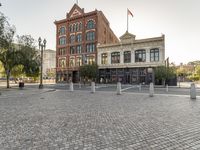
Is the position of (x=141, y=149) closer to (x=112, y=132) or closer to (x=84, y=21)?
(x=112, y=132)

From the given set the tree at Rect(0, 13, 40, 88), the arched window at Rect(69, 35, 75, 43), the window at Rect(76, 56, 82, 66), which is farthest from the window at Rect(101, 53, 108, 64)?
the tree at Rect(0, 13, 40, 88)

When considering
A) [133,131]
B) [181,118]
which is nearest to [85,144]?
[133,131]

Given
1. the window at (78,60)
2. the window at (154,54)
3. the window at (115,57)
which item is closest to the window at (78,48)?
the window at (78,60)

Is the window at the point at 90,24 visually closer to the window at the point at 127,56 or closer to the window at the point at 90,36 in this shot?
the window at the point at 90,36

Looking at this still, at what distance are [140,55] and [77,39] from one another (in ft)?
67.0

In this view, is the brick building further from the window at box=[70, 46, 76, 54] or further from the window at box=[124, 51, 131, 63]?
the window at box=[124, 51, 131, 63]

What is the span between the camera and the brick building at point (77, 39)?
4731 centimetres

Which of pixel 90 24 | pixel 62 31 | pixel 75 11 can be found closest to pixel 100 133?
pixel 90 24

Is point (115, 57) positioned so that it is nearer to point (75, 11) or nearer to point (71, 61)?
point (71, 61)

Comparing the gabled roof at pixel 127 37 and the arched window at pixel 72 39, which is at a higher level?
the arched window at pixel 72 39

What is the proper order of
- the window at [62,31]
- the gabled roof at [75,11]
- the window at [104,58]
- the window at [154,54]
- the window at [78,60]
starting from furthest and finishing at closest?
the window at [62,31] → the gabled roof at [75,11] → the window at [78,60] → the window at [104,58] → the window at [154,54]

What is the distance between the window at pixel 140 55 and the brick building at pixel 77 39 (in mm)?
11999

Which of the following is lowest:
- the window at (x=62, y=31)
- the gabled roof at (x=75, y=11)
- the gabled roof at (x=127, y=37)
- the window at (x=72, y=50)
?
the window at (x=72, y=50)

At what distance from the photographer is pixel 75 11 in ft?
168
